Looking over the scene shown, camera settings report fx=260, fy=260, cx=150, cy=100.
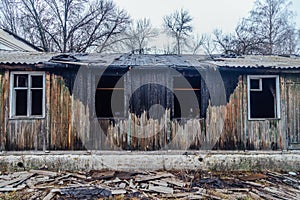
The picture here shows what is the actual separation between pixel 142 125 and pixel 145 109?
460 mm

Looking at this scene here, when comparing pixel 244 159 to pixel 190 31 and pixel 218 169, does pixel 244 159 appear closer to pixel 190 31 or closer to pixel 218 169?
pixel 218 169

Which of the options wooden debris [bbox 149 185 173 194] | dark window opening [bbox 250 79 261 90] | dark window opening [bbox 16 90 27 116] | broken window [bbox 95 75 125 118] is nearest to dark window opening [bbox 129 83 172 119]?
Answer: broken window [bbox 95 75 125 118]

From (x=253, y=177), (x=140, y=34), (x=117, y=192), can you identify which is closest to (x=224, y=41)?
(x=140, y=34)

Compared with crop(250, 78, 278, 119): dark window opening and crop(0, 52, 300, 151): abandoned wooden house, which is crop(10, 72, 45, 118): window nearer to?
crop(0, 52, 300, 151): abandoned wooden house

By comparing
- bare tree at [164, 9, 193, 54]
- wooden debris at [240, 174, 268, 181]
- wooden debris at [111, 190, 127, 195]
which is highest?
bare tree at [164, 9, 193, 54]

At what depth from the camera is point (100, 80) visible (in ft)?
25.5

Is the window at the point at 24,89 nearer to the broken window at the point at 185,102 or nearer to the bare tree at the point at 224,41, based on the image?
the broken window at the point at 185,102

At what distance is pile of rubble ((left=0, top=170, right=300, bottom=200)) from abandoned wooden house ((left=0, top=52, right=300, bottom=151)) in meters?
0.81

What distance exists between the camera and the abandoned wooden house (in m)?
7.19

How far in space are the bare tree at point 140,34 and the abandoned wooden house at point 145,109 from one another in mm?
16713

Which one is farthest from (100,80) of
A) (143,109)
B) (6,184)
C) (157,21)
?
(157,21)

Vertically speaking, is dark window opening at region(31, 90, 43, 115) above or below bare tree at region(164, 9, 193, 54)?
below

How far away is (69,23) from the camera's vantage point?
24.0 metres

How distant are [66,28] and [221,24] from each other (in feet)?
48.9
